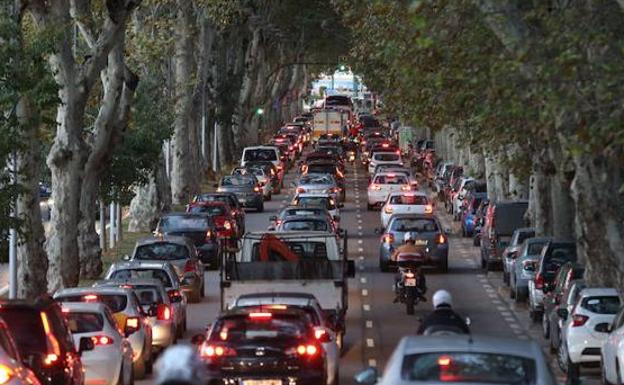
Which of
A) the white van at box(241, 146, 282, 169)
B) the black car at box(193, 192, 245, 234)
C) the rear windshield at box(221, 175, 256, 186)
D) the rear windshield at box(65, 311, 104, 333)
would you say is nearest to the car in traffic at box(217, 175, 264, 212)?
the rear windshield at box(221, 175, 256, 186)

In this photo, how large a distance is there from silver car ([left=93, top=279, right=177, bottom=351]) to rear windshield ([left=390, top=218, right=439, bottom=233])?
15451mm

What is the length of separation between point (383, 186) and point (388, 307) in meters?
28.7

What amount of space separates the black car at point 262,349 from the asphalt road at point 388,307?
448 cm

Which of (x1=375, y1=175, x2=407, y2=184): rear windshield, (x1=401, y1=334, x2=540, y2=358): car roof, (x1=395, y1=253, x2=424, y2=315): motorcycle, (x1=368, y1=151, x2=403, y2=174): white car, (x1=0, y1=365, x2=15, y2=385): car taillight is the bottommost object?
(x1=395, y1=253, x2=424, y2=315): motorcycle

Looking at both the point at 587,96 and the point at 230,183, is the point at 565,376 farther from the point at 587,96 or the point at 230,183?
the point at 230,183

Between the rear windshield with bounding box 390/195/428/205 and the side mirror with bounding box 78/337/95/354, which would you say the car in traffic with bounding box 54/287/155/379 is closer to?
the side mirror with bounding box 78/337/95/354

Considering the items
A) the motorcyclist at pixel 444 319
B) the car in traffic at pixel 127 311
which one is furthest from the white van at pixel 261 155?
the motorcyclist at pixel 444 319

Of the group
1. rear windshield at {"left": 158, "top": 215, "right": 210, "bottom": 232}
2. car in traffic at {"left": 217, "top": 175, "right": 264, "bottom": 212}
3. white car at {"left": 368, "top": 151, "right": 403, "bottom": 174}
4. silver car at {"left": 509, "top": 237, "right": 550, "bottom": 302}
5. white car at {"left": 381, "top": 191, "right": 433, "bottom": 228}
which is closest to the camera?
silver car at {"left": 509, "top": 237, "right": 550, "bottom": 302}

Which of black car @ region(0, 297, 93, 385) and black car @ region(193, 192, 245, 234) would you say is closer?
black car @ region(0, 297, 93, 385)

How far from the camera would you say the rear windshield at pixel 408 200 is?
182 feet

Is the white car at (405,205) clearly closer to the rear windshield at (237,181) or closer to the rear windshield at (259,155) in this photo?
the rear windshield at (237,181)

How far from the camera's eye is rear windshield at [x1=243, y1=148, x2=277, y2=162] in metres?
82.3

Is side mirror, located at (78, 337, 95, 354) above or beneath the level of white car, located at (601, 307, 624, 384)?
above

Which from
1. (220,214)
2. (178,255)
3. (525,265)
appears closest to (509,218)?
(220,214)
